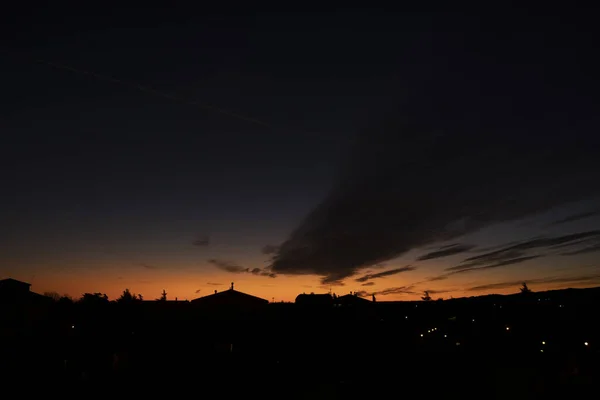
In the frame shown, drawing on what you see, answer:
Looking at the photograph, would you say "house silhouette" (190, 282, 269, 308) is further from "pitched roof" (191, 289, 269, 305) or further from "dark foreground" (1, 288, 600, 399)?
"dark foreground" (1, 288, 600, 399)

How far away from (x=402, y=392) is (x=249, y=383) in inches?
270

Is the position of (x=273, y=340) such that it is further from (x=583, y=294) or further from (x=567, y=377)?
(x=583, y=294)

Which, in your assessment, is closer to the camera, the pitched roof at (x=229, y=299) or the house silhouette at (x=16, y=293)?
the house silhouette at (x=16, y=293)

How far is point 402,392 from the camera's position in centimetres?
1831

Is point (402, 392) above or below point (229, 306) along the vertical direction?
below

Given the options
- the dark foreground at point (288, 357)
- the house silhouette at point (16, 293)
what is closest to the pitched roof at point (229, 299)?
the dark foreground at point (288, 357)

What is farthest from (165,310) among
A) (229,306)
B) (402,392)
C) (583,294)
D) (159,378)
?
(583,294)

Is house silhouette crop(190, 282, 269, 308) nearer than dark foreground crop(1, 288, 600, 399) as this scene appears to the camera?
No

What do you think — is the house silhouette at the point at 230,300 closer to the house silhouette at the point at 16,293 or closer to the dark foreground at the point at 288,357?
the dark foreground at the point at 288,357

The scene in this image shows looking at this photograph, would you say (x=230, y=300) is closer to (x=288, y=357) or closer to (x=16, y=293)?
(x=288, y=357)

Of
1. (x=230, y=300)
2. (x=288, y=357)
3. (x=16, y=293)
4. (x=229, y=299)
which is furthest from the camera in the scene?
(x=229, y=299)

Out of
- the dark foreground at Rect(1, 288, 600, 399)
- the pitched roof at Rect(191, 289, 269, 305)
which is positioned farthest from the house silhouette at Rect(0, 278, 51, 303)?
the pitched roof at Rect(191, 289, 269, 305)

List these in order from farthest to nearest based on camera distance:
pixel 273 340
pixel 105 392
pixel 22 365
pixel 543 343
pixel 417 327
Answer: pixel 417 327, pixel 543 343, pixel 273 340, pixel 22 365, pixel 105 392

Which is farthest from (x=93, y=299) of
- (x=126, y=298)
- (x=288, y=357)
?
(x=288, y=357)
